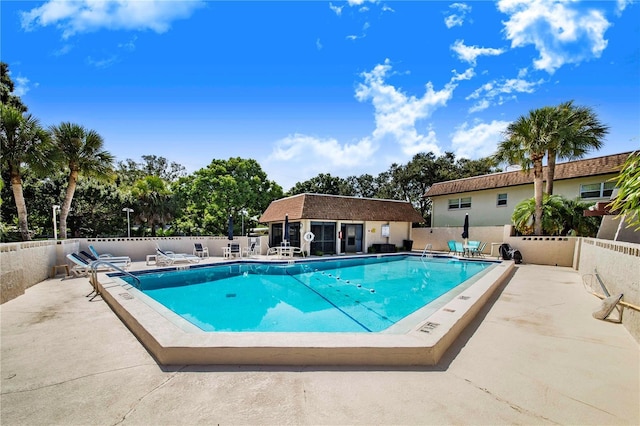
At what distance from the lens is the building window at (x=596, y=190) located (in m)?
16.7

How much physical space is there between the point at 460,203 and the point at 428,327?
21563mm

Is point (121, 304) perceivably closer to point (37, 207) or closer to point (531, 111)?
point (531, 111)

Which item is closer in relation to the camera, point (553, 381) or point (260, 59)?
point (553, 381)

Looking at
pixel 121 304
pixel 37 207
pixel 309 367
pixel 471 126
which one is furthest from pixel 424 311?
pixel 37 207

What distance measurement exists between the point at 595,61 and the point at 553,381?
12.0 m

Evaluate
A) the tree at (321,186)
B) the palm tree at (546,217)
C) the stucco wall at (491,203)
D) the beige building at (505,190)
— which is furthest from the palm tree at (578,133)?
the tree at (321,186)

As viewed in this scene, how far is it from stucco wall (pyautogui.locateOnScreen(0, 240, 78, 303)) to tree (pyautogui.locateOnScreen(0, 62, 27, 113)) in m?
14.5

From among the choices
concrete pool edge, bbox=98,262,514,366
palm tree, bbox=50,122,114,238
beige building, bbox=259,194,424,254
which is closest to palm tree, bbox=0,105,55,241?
palm tree, bbox=50,122,114,238

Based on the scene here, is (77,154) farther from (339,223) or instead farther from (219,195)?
Answer: (339,223)

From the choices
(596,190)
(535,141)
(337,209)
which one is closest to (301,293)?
(337,209)

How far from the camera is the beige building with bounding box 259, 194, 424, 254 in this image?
59.1ft

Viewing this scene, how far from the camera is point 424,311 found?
19.5 ft

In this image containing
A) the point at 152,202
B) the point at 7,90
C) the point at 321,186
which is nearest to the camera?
the point at 7,90

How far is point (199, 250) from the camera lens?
1599cm
